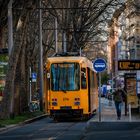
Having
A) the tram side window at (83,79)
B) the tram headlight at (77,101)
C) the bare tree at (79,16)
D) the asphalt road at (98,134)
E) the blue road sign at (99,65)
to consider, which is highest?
the bare tree at (79,16)

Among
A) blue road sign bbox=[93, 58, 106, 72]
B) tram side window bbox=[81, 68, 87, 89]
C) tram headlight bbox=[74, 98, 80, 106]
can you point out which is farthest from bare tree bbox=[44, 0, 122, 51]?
blue road sign bbox=[93, 58, 106, 72]

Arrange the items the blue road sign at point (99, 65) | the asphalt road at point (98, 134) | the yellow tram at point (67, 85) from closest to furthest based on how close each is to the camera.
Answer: the asphalt road at point (98, 134), the blue road sign at point (99, 65), the yellow tram at point (67, 85)

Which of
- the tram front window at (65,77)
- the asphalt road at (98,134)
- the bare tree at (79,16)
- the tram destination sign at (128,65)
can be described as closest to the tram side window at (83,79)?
the tram front window at (65,77)

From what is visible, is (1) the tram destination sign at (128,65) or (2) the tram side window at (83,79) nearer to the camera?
(1) the tram destination sign at (128,65)

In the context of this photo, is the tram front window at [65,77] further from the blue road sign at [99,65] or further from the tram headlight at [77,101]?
the blue road sign at [99,65]

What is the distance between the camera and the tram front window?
3641 centimetres

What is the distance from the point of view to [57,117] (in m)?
38.8

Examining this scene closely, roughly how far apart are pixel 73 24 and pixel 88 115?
78.2ft

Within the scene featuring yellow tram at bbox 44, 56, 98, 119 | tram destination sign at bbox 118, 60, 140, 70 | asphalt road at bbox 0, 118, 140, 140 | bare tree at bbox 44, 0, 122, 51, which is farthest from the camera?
bare tree at bbox 44, 0, 122, 51

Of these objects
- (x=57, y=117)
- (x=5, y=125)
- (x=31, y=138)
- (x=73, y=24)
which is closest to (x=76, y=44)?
(x=73, y=24)

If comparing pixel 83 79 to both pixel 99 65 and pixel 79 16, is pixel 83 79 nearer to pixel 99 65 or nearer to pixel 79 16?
pixel 99 65

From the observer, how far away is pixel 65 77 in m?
36.5

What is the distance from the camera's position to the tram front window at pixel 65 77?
3641 cm

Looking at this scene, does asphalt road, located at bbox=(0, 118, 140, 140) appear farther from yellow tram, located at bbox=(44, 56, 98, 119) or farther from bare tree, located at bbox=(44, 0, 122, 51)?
bare tree, located at bbox=(44, 0, 122, 51)
